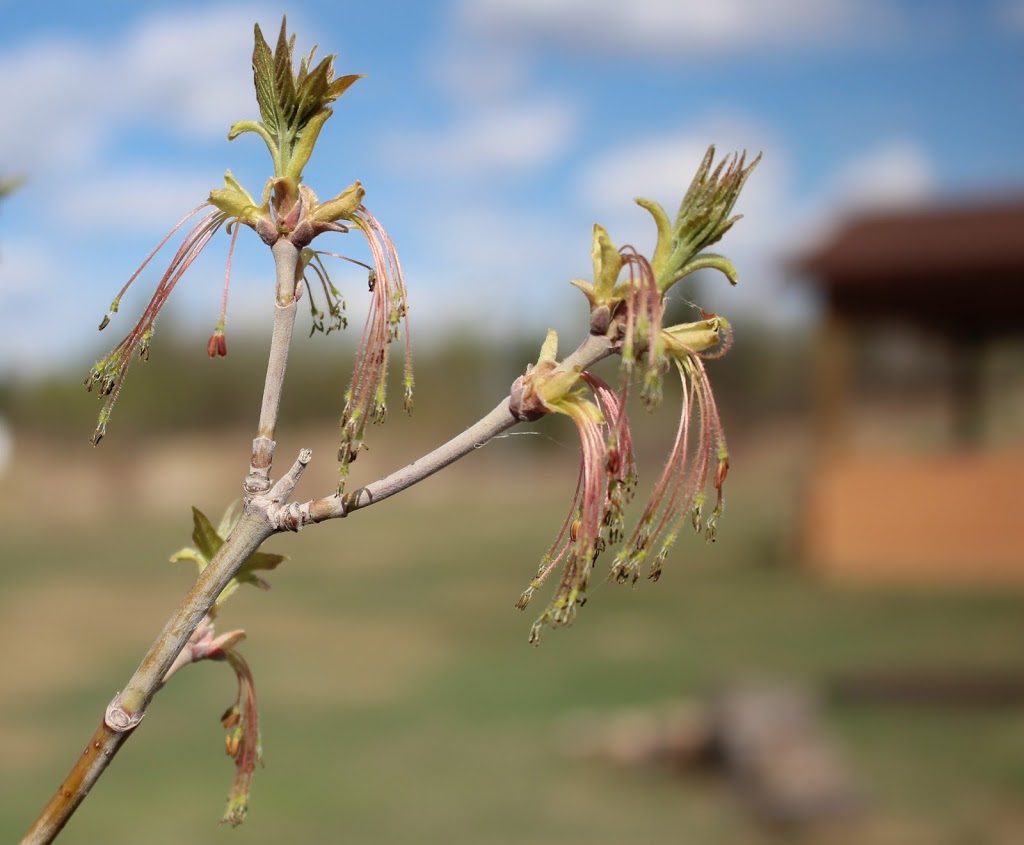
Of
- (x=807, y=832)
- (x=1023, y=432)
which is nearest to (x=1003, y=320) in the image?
(x=1023, y=432)

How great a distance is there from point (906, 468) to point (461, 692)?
5.06 meters

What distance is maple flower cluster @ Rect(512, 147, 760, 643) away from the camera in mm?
484

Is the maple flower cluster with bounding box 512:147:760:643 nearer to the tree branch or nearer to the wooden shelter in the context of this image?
the tree branch

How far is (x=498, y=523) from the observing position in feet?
54.7

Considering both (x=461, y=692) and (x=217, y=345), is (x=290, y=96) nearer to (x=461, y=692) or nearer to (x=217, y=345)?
(x=217, y=345)

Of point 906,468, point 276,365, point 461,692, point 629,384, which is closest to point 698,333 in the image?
point 629,384

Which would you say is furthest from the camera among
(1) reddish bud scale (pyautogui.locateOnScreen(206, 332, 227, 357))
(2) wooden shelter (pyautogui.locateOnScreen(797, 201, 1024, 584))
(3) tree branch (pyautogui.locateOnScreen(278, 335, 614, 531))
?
(2) wooden shelter (pyautogui.locateOnScreen(797, 201, 1024, 584))

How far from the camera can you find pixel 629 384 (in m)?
0.48

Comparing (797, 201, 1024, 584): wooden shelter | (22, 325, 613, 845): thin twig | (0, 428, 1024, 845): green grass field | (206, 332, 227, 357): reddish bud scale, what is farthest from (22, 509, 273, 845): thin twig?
(797, 201, 1024, 584): wooden shelter

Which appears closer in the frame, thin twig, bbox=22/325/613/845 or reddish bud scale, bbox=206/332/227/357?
thin twig, bbox=22/325/613/845

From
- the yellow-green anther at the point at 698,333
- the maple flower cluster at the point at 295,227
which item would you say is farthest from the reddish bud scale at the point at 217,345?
the yellow-green anther at the point at 698,333

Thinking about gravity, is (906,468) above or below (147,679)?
below

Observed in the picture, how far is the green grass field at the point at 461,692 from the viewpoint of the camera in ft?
19.5

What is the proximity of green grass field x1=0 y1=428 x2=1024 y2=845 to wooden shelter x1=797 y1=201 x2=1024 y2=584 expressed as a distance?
0.70 meters
